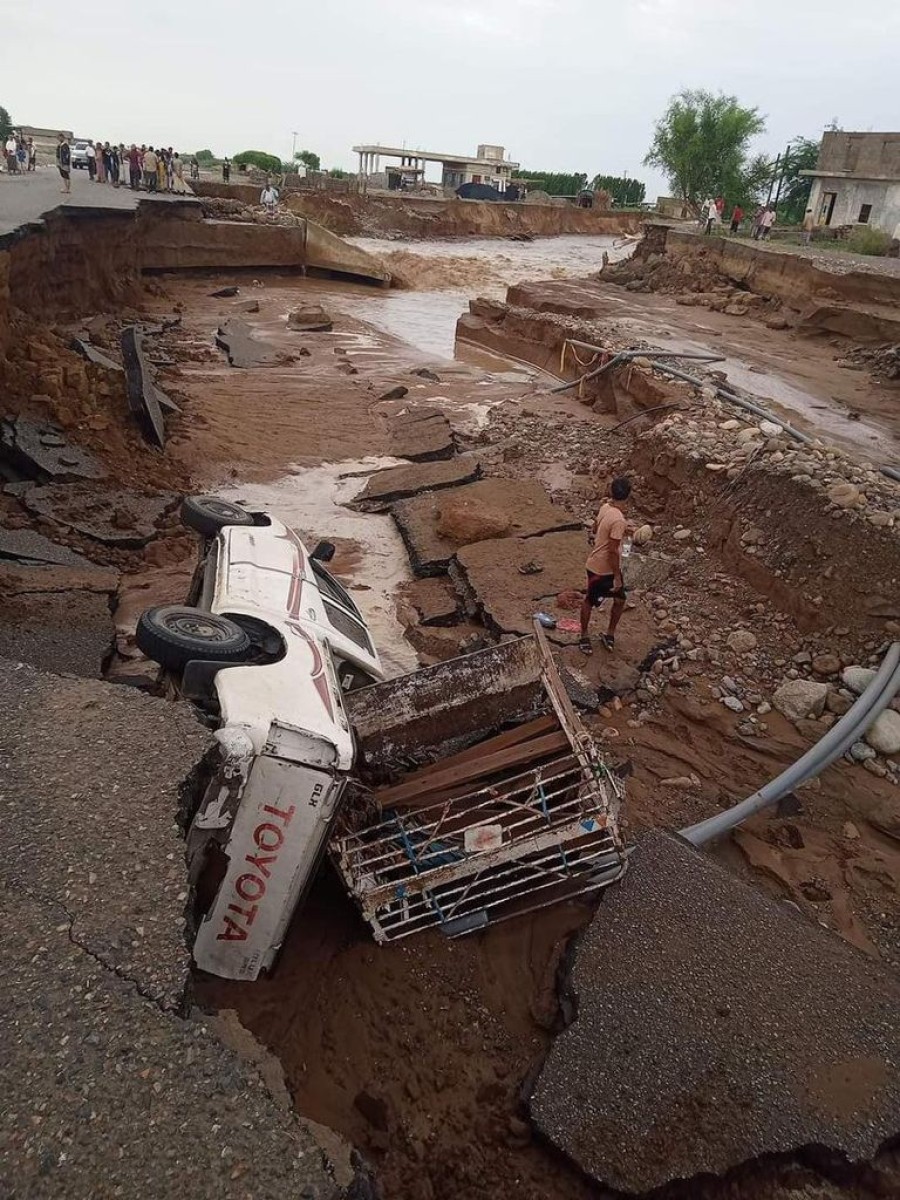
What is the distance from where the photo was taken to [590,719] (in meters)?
6.02

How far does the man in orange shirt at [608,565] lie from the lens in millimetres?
6348

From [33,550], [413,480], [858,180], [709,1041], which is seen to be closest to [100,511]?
[33,550]

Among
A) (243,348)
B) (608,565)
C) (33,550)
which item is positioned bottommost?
(33,550)

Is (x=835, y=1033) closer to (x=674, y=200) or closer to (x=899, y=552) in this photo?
(x=899, y=552)

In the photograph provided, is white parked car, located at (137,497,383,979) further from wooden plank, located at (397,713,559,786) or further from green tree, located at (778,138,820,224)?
green tree, located at (778,138,820,224)

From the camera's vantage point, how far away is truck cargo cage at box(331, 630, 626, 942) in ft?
11.8

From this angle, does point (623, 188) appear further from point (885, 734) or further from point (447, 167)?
point (885, 734)

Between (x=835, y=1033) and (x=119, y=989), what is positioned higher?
(x=119, y=989)

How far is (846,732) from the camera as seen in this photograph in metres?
5.57

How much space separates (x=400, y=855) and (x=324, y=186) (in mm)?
49079

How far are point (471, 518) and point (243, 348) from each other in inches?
443

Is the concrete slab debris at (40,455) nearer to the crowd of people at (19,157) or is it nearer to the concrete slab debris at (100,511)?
the concrete slab debris at (100,511)

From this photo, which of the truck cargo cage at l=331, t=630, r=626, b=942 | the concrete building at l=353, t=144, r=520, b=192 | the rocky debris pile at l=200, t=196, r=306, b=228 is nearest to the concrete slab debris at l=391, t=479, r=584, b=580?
the truck cargo cage at l=331, t=630, r=626, b=942

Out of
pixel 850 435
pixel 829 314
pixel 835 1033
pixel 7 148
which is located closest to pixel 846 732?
pixel 835 1033
